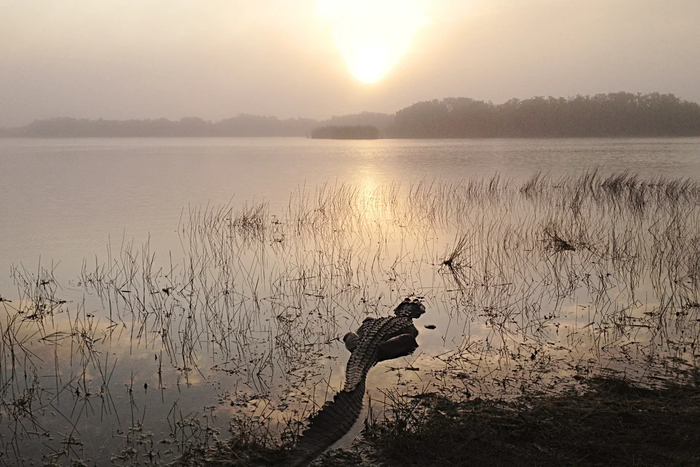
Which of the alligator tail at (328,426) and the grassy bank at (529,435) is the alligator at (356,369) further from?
the grassy bank at (529,435)

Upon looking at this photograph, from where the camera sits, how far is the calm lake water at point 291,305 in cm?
375

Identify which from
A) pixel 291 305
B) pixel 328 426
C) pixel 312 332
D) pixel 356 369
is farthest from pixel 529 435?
pixel 291 305

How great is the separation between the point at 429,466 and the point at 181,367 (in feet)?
7.54

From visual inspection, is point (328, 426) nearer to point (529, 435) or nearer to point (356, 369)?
point (356, 369)

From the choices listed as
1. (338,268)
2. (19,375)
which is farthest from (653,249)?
(19,375)

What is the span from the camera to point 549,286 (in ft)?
21.9

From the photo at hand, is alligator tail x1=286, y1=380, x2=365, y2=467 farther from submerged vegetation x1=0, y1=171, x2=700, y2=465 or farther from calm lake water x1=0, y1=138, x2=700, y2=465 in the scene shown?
calm lake water x1=0, y1=138, x2=700, y2=465

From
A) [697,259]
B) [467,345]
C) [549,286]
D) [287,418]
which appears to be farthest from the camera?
[697,259]

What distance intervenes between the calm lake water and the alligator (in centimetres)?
16

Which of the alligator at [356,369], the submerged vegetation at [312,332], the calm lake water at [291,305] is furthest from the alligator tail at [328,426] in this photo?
the calm lake water at [291,305]

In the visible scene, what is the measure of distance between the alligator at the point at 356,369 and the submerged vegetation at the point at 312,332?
12 centimetres

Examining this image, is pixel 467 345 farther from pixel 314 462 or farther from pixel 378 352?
pixel 314 462

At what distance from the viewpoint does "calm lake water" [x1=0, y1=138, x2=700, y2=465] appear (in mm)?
3750

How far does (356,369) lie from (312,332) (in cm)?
120
